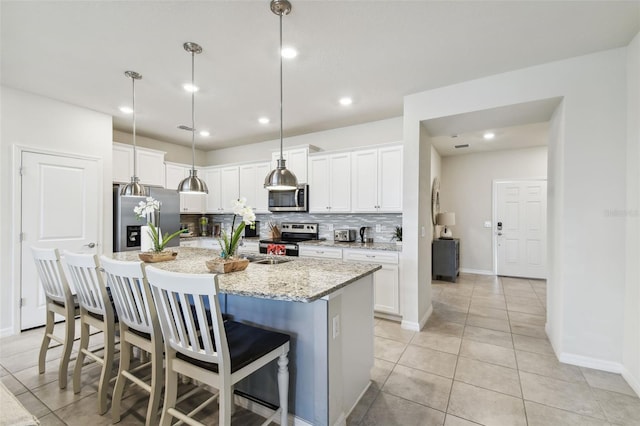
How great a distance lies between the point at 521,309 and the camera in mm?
4039

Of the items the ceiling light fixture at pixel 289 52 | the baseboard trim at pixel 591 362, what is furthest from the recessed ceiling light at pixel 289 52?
the baseboard trim at pixel 591 362

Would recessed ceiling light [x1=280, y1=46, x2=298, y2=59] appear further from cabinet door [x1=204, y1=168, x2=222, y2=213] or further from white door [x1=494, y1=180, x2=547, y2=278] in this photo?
white door [x1=494, y1=180, x2=547, y2=278]

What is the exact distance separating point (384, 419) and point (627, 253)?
7.70 feet

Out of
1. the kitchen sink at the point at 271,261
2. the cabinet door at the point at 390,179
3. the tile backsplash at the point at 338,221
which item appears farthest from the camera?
the tile backsplash at the point at 338,221

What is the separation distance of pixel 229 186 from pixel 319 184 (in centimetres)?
203

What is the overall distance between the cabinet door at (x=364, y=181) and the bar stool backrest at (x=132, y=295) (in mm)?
3002

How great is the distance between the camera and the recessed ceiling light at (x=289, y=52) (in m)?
2.46

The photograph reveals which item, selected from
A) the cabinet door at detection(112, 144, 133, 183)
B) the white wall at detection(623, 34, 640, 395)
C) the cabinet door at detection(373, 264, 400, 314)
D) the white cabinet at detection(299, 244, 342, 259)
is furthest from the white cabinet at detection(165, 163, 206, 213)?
the white wall at detection(623, 34, 640, 395)

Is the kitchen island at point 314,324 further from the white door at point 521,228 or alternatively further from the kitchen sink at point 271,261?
the white door at point 521,228

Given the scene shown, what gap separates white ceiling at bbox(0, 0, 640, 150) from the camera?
200 cm

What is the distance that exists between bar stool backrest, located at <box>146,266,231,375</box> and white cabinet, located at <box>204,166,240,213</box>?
4.13 meters

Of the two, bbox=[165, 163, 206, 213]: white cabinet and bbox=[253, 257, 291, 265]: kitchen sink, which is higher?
bbox=[165, 163, 206, 213]: white cabinet

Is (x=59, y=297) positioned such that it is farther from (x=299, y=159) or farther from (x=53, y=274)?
(x=299, y=159)

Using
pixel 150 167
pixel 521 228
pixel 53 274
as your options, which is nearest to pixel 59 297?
pixel 53 274
